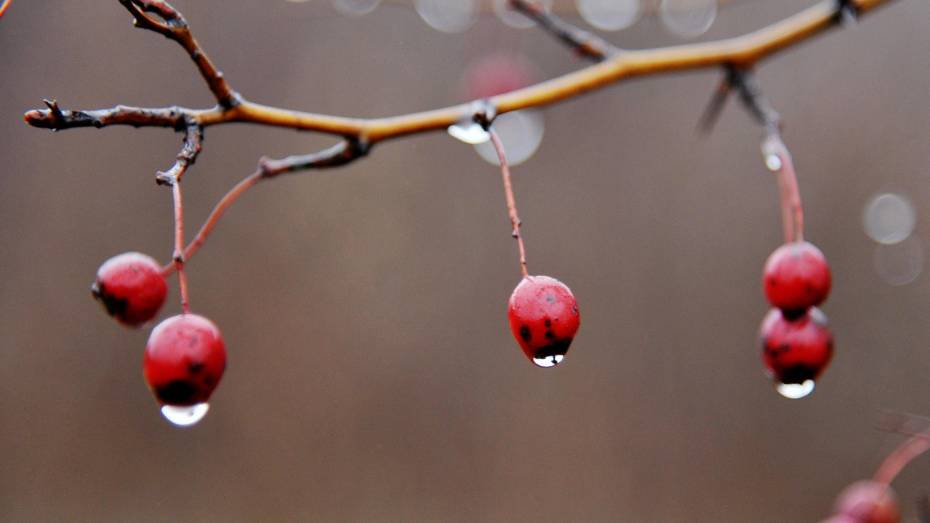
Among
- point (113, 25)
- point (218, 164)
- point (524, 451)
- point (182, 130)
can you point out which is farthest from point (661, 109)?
point (182, 130)

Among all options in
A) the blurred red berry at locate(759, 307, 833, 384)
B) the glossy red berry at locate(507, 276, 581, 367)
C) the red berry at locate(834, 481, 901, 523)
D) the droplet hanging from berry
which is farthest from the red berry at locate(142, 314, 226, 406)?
the red berry at locate(834, 481, 901, 523)

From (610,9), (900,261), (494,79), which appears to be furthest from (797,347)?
(900,261)

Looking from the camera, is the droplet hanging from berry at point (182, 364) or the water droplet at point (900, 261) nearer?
the droplet hanging from berry at point (182, 364)

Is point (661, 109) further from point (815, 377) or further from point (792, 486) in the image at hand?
point (815, 377)

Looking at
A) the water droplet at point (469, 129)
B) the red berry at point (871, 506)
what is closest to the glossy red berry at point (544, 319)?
the water droplet at point (469, 129)

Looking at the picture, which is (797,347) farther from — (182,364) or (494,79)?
(494,79)

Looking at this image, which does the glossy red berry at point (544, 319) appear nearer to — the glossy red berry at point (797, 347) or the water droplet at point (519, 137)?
the glossy red berry at point (797, 347)
